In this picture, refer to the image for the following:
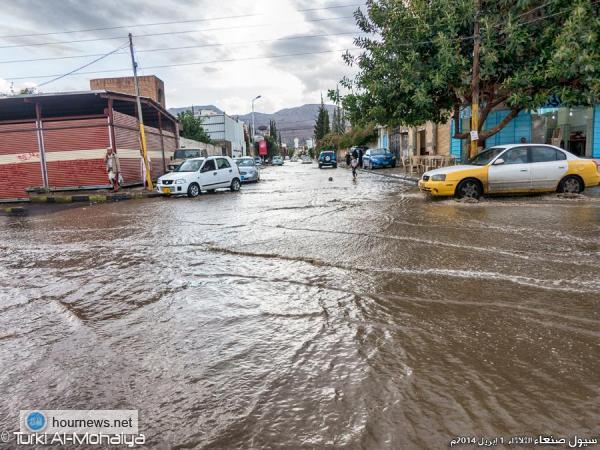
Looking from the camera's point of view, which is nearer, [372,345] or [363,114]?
[372,345]

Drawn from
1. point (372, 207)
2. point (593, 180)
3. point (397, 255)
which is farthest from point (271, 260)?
point (593, 180)

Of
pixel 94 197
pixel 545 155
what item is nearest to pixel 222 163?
pixel 94 197

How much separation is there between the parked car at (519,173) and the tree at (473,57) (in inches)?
129

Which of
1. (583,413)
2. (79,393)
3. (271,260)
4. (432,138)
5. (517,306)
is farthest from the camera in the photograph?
(432,138)

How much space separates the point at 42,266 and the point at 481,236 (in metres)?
6.91

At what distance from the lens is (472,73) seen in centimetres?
1608

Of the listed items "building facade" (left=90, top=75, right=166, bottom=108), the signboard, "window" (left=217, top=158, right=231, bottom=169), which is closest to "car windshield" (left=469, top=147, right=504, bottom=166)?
"window" (left=217, top=158, right=231, bottom=169)

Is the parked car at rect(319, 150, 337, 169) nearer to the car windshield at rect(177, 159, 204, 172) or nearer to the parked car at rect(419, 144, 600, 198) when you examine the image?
the car windshield at rect(177, 159, 204, 172)

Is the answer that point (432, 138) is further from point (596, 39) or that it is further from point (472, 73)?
point (596, 39)

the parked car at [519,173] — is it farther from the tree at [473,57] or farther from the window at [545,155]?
the tree at [473,57]

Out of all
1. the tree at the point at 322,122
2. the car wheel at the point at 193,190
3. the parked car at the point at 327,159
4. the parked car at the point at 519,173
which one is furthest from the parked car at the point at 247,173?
the tree at the point at 322,122

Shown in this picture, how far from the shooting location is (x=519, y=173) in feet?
40.6

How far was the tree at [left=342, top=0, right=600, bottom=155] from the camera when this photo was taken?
45.5 ft

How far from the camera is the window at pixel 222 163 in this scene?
18719 mm
